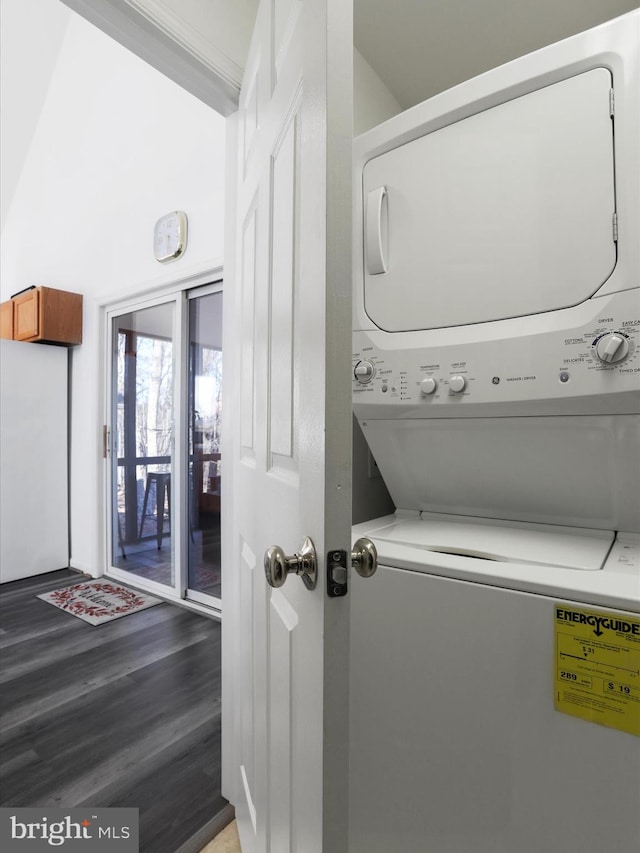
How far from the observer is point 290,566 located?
606mm

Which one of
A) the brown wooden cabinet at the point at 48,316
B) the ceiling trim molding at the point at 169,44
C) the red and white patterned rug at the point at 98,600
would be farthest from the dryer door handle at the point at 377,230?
the brown wooden cabinet at the point at 48,316

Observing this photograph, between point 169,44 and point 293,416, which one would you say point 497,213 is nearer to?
point 293,416

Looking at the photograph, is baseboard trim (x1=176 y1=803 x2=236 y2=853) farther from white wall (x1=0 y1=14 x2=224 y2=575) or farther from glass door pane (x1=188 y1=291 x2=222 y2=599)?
white wall (x1=0 y1=14 x2=224 y2=575)

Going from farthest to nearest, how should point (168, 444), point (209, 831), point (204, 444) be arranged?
point (168, 444) → point (204, 444) → point (209, 831)

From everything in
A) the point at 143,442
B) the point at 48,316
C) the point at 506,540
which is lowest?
the point at 506,540

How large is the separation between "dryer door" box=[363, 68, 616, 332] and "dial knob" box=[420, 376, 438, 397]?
137 mm

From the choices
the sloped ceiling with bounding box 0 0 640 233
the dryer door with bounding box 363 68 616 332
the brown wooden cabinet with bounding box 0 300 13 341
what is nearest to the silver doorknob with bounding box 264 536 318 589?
the dryer door with bounding box 363 68 616 332

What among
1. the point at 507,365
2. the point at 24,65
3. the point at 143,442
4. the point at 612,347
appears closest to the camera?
the point at 612,347

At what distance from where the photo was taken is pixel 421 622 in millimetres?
951

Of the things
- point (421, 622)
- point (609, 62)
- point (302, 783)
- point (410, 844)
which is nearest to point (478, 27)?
point (609, 62)

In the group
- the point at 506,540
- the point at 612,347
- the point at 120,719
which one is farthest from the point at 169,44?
the point at 120,719

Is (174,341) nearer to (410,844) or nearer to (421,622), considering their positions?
(421,622)

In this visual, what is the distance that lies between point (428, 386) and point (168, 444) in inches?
93.9

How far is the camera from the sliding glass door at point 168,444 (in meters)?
2.93
